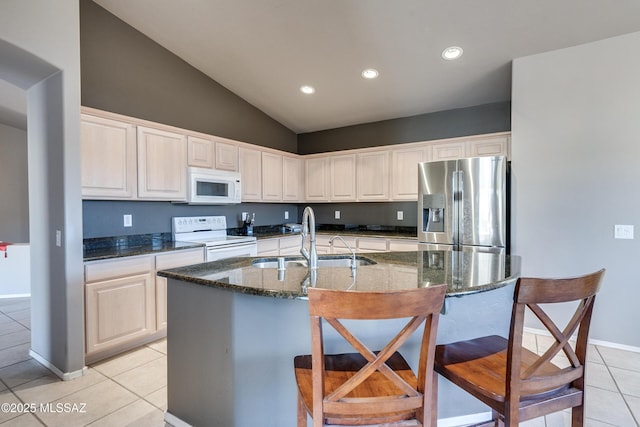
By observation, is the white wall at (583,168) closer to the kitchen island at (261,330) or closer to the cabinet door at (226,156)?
the kitchen island at (261,330)

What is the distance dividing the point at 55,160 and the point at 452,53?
3625 millimetres

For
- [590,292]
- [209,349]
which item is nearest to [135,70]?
[209,349]

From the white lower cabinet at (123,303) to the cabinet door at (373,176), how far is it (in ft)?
8.84

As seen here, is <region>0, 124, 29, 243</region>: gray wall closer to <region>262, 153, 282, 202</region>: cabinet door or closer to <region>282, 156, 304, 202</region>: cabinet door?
<region>262, 153, 282, 202</region>: cabinet door

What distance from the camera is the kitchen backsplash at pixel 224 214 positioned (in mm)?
3092

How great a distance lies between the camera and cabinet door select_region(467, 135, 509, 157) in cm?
360

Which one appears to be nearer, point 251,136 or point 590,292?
point 590,292

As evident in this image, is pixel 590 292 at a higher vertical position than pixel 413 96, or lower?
lower

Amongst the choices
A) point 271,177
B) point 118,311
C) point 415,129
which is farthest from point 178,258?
point 415,129

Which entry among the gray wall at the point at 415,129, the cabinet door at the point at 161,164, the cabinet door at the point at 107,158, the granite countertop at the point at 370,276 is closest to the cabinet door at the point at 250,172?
the cabinet door at the point at 161,164

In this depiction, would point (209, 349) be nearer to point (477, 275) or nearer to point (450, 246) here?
point (477, 275)

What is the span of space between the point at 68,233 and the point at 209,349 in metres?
1.64

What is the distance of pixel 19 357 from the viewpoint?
2.70m

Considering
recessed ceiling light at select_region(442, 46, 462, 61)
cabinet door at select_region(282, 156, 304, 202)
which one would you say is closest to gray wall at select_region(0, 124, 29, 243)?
cabinet door at select_region(282, 156, 304, 202)
